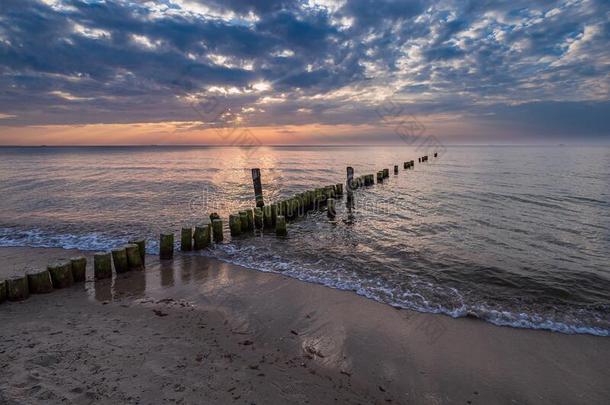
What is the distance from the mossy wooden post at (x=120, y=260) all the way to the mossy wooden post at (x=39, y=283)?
151cm

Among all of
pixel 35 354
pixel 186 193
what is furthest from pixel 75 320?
pixel 186 193

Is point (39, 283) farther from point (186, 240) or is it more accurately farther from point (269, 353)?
point (269, 353)

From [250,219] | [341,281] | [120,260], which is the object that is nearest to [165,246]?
[120,260]

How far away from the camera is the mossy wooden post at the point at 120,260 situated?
9.26 m

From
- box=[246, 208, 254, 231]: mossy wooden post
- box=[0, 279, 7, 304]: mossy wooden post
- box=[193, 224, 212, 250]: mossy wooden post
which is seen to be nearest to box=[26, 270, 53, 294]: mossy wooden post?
box=[0, 279, 7, 304]: mossy wooden post

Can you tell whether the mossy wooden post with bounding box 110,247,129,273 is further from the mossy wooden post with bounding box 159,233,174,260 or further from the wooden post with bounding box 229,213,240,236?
the wooden post with bounding box 229,213,240,236

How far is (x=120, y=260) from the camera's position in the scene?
930 centimetres

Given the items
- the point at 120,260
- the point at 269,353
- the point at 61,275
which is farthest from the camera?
the point at 120,260

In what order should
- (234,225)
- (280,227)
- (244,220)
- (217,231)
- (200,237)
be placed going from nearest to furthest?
(200,237), (217,231), (234,225), (280,227), (244,220)

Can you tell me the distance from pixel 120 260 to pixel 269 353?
229 inches

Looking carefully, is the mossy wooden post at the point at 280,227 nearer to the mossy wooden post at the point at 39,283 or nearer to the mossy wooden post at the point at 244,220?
the mossy wooden post at the point at 244,220

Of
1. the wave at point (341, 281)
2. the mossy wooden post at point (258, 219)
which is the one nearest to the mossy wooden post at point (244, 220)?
the mossy wooden post at point (258, 219)

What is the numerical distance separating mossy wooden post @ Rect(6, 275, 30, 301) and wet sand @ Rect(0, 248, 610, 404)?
0.72 feet

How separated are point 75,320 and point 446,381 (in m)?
6.96
